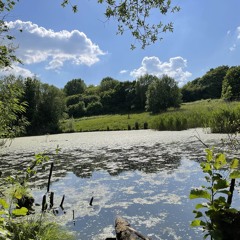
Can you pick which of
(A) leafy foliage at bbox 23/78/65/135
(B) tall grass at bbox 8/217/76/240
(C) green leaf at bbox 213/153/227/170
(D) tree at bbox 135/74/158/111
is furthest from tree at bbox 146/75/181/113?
(C) green leaf at bbox 213/153/227/170

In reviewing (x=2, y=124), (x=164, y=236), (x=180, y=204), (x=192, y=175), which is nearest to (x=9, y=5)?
(x=2, y=124)

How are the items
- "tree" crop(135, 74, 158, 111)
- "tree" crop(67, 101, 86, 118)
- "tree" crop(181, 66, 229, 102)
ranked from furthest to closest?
"tree" crop(67, 101, 86, 118)
"tree" crop(181, 66, 229, 102)
"tree" crop(135, 74, 158, 111)

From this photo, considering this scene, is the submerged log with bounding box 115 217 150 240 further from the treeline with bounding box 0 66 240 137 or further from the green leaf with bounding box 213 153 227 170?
the treeline with bounding box 0 66 240 137

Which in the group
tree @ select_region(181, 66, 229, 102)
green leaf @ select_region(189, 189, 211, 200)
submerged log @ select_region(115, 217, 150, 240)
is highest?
tree @ select_region(181, 66, 229, 102)

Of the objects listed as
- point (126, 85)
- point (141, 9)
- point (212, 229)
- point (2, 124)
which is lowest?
point (212, 229)

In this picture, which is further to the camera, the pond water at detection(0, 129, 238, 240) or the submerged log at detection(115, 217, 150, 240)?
the pond water at detection(0, 129, 238, 240)

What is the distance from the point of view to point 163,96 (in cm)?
5678

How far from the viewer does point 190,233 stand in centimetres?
487

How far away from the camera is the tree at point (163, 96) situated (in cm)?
5628

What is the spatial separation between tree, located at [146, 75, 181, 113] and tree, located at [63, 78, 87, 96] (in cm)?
5187

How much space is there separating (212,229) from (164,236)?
319cm

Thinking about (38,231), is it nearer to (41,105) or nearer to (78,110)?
(41,105)

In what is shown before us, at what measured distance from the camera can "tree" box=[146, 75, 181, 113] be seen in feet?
185

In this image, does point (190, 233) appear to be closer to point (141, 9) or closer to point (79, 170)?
point (141, 9)
